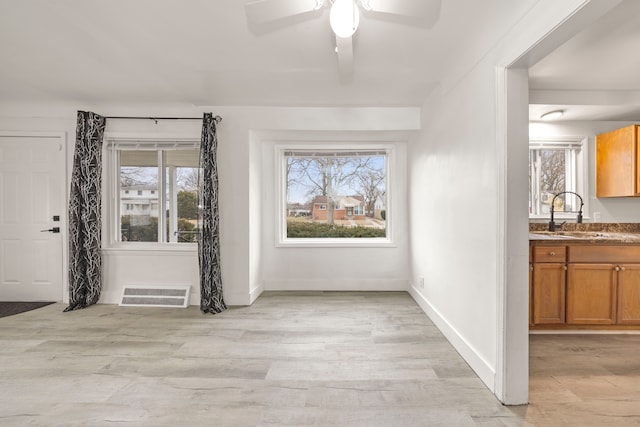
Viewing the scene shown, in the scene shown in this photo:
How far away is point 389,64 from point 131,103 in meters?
2.91

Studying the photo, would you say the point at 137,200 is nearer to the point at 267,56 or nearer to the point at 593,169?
the point at 267,56

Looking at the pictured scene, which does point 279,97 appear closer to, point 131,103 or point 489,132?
point 131,103

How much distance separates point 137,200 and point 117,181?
0.33 metres

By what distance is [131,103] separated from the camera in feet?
11.8

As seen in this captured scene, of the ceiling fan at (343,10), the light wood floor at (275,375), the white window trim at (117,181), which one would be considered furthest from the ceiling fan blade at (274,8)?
the white window trim at (117,181)

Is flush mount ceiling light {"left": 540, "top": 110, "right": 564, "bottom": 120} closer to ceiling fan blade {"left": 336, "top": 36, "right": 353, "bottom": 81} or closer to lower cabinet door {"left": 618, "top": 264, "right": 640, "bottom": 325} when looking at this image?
lower cabinet door {"left": 618, "top": 264, "right": 640, "bottom": 325}

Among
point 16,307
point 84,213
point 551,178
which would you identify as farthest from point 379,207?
point 16,307

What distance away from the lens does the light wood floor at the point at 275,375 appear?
180 centimetres

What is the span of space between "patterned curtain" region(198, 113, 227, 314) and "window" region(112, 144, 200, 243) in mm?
460

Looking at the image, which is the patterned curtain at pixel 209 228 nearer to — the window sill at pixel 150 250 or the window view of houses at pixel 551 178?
the window sill at pixel 150 250

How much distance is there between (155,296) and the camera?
146 inches

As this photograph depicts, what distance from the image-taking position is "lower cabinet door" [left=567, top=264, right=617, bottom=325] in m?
2.90

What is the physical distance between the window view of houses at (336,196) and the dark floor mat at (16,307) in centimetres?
309

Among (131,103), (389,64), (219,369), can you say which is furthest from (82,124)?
(389,64)
